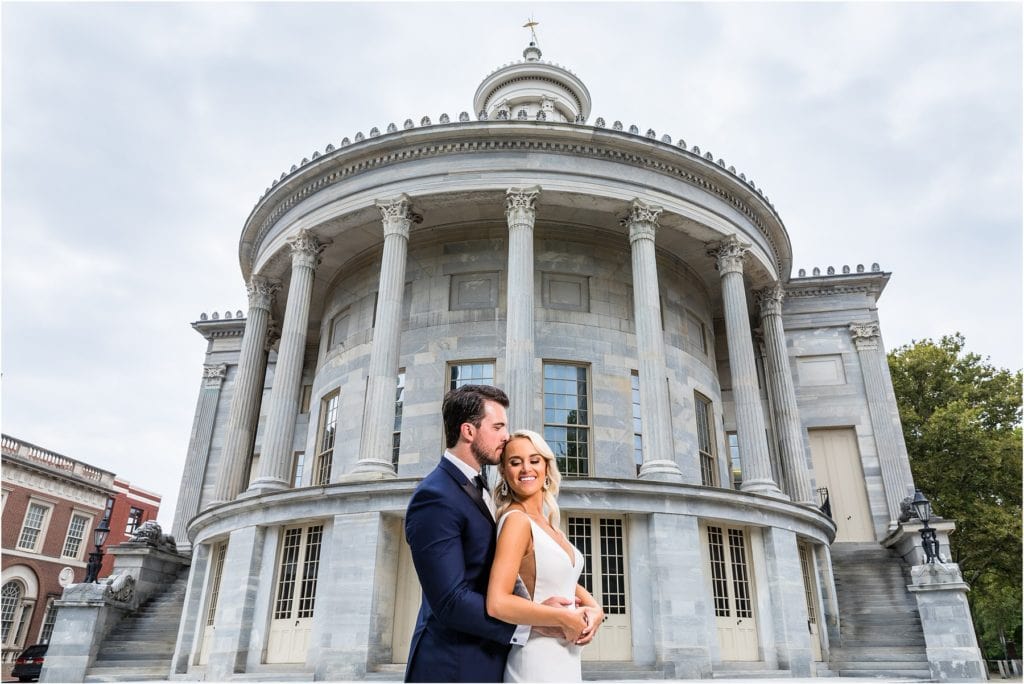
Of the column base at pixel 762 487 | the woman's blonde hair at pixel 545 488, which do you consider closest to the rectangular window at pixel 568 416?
the column base at pixel 762 487

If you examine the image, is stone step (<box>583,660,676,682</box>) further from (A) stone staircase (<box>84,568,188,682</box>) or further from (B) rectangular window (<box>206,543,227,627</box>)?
(A) stone staircase (<box>84,568,188,682</box>)

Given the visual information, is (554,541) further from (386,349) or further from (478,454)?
(386,349)

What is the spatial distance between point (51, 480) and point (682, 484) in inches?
1618

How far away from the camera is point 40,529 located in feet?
136

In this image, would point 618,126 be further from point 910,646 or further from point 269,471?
point 910,646

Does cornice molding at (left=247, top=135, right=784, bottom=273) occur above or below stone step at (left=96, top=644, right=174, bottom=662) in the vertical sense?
above

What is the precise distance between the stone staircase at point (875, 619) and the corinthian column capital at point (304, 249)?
62.0 feet

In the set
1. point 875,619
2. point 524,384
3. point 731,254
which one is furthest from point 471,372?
point 875,619

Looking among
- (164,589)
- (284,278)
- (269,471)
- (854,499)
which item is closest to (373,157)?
(284,278)

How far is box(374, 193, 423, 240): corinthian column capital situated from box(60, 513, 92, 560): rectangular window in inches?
1405

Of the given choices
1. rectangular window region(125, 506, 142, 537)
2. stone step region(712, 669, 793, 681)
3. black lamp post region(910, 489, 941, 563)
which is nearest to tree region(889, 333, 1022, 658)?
black lamp post region(910, 489, 941, 563)

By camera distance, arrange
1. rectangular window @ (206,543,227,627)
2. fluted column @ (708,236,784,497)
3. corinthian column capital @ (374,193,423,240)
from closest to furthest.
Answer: rectangular window @ (206,543,227,627) < fluted column @ (708,236,784,497) < corinthian column capital @ (374,193,423,240)

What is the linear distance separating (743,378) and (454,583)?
1904 centimetres

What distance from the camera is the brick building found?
3928 centimetres
